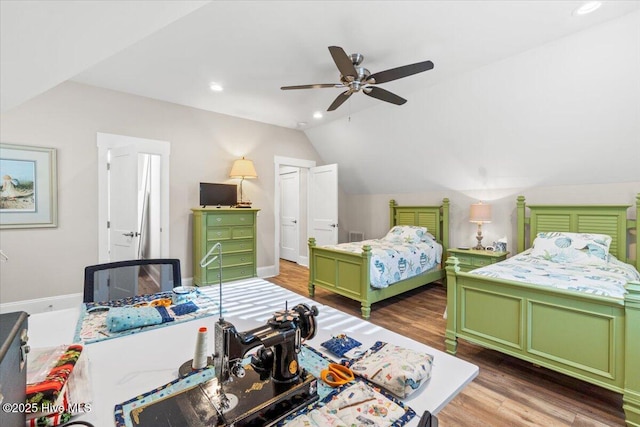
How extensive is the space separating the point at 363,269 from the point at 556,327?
174 cm

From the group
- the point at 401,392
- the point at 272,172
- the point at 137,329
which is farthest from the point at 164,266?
the point at 272,172

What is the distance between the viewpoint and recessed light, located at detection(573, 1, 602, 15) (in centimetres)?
206

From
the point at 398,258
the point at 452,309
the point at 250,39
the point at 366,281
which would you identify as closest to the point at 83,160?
the point at 250,39

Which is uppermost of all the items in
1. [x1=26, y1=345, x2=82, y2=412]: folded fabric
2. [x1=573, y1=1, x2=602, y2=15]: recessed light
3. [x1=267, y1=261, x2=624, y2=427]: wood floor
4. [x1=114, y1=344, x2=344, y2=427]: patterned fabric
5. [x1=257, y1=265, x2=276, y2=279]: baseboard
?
[x1=573, y1=1, x2=602, y2=15]: recessed light

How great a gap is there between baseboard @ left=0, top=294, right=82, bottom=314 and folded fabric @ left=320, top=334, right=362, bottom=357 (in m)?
3.73


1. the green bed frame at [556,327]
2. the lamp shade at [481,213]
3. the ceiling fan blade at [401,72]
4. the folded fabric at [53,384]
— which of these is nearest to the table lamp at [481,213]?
the lamp shade at [481,213]

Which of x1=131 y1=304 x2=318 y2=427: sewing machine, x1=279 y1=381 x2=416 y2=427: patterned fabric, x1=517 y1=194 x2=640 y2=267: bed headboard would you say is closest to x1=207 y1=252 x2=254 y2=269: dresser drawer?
x1=131 y1=304 x2=318 y2=427: sewing machine

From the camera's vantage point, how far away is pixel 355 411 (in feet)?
2.37

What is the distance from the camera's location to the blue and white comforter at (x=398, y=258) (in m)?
3.41

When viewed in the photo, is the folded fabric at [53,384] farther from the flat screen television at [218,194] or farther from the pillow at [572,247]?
the pillow at [572,247]

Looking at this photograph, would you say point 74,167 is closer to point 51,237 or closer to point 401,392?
point 51,237

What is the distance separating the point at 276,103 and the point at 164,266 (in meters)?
2.91

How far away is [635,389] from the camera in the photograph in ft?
5.57

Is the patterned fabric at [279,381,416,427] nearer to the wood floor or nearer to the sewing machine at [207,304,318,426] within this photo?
the sewing machine at [207,304,318,426]
